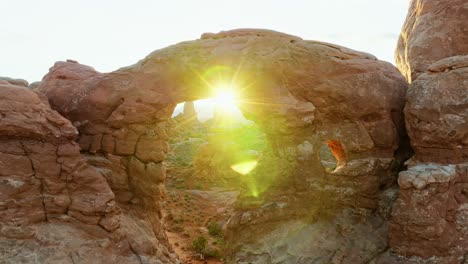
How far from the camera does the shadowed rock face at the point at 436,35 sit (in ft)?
47.9

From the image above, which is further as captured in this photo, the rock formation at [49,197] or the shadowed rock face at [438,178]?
the shadowed rock face at [438,178]

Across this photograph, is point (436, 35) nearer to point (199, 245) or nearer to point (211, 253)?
point (211, 253)

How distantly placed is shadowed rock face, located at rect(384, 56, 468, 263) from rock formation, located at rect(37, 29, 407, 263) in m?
1.77

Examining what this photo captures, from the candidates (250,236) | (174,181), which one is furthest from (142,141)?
(174,181)

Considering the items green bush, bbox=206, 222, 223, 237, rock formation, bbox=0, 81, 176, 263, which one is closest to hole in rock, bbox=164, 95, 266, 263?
green bush, bbox=206, 222, 223, 237

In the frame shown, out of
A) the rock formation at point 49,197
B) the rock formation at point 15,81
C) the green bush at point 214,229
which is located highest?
the rock formation at point 15,81

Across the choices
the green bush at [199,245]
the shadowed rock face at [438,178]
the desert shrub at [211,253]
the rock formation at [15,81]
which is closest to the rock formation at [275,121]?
the rock formation at [15,81]

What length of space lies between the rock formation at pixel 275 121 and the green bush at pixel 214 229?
23.6 ft

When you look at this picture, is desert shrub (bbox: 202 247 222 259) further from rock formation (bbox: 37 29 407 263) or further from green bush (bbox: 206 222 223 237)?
rock formation (bbox: 37 29 407 263)

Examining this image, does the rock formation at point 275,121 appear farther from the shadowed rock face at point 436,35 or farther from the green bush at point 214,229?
the green bush at point 214,229

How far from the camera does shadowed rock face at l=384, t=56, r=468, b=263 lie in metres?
10.8

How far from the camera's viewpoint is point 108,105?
45.1 feet

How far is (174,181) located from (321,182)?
830 inches

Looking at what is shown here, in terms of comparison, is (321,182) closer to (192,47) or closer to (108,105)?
(192,47)
